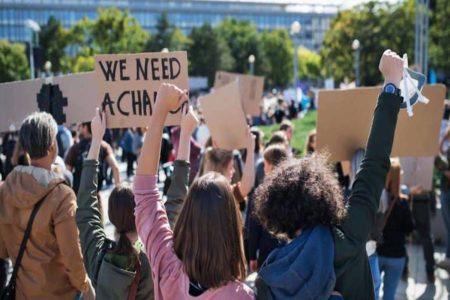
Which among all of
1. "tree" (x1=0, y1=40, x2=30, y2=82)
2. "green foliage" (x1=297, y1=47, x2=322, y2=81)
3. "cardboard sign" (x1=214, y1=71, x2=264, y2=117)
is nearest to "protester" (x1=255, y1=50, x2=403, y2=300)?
"cardboard sign" (x1=214, y1=71, x2=264, y2=117)

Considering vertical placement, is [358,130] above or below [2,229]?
above

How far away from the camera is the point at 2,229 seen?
128 inches

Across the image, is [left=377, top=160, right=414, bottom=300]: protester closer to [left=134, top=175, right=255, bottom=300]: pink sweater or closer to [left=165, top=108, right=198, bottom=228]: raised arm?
[left=165, top=108, right=198, bottom=228]: raised arm

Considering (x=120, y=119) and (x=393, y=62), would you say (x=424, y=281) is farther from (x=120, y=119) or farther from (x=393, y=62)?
(x=393, y=62)

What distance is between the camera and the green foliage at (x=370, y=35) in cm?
3306

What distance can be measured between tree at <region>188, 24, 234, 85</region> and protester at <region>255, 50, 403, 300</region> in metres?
A: 73.0

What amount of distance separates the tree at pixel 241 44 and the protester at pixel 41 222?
7790 cm

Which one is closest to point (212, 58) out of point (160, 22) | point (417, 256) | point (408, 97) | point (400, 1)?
point (160, 22)

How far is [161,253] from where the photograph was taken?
2174 millimetres

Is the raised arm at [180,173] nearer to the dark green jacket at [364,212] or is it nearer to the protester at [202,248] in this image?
the protester at [202,248]

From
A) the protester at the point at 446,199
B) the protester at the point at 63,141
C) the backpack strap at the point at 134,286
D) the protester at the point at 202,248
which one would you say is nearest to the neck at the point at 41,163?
the backpack strap at the point at 134,286

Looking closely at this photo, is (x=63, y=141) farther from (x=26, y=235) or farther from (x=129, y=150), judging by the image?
(x=129, y=150)

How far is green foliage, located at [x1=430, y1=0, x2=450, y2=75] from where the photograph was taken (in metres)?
26.3

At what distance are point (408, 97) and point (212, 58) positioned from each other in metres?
73.5
